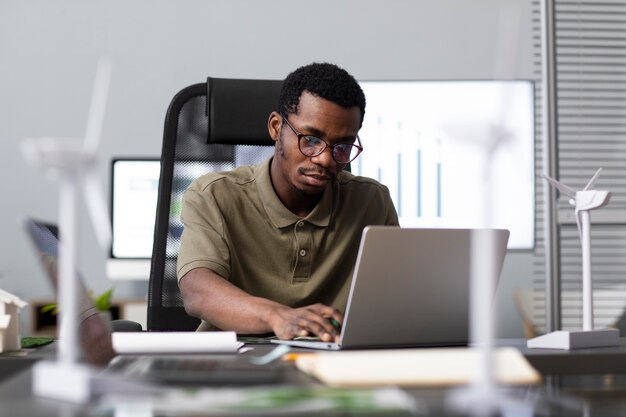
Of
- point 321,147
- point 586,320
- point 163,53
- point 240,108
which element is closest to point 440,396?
point 586,320

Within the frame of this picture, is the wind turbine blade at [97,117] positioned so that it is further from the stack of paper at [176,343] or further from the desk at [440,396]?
the stack of paper at [176,343]

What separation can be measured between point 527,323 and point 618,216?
4.01 ft

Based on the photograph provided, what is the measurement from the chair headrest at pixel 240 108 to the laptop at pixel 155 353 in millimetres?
941

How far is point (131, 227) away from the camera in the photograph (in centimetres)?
430

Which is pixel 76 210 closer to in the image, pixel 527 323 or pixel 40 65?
pixel 527 323

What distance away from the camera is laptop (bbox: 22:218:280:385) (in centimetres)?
93

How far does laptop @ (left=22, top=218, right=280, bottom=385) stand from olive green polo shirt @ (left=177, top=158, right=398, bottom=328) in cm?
66

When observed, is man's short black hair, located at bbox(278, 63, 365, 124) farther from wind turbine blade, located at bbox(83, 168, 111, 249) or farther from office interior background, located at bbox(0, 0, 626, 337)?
office interior background, located at bbox(0, 0, 626, 337)

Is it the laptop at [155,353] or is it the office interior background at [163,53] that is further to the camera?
the office interior background at [163,53]

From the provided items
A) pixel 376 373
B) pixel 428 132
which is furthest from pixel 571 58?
pixel 376 373

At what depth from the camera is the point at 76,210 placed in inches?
31.9

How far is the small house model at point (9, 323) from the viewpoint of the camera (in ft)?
4.44

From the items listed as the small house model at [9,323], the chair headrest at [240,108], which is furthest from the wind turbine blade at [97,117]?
the chair headrest at [240,108]

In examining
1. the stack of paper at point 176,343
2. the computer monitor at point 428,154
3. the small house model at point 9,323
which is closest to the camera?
the stack of paper at point 176,343
